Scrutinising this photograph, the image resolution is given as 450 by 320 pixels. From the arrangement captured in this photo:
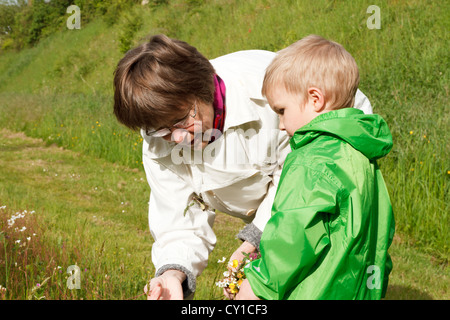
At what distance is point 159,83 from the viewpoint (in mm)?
2143

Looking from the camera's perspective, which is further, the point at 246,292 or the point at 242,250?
the point at 242,250

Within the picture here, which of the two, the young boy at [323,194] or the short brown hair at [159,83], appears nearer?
the young boy at [323,194]

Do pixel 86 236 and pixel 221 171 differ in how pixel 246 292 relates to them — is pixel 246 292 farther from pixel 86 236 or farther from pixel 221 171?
A: pixel 86 236

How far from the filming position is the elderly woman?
2184 millimetres

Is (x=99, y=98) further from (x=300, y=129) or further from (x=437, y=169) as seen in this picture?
(x=300, y=129)

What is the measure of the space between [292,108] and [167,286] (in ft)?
3.22

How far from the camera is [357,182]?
Answer: 172 cm

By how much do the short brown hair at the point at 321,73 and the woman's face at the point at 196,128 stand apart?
428 millimetres

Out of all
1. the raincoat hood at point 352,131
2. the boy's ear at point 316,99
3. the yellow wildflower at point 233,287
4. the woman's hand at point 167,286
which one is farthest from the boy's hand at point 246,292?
the boy's ear at point 316,99

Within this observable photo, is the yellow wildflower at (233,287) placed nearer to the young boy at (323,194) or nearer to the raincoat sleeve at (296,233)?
the young boy at (323,194)

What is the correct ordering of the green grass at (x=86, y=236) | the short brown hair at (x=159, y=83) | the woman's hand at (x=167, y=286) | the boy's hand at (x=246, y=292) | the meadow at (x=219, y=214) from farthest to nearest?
the meadow at (x=219, y=214) < the green grass at (x=86, y=236) < the short brown hair at (x=159, y=83) < the woman's hand at (x=167, y=286) < the boy's hand at (x=246, y=292)

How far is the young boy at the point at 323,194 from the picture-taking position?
5.29 feet

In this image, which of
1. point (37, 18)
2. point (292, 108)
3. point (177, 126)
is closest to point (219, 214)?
point (177, 126)

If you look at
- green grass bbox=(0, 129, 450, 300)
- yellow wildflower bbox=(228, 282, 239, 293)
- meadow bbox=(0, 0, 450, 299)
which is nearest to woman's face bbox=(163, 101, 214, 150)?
meadow bbox=(0, 0, 450, 299)
